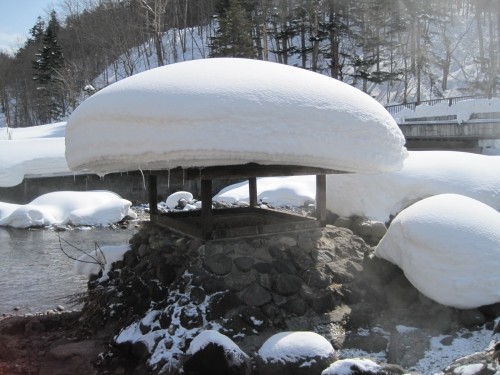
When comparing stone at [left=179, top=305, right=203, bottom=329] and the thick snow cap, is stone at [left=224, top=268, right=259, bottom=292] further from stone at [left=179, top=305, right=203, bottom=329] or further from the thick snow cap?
the thick snow cap

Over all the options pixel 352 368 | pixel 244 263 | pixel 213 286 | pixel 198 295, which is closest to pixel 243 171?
pixel 244 263

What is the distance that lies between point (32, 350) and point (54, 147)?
16255 millimetres

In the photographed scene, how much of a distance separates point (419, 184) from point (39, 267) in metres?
6.85

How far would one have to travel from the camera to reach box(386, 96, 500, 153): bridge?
17.2m

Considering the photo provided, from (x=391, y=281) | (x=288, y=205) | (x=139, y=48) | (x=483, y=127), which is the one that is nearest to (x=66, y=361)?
(x=391, y=281)

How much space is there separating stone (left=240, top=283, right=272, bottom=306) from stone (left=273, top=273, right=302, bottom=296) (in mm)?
102

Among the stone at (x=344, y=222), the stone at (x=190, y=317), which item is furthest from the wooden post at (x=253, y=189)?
the stone at (x=190, y=317)

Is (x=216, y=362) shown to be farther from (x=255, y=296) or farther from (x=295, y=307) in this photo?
(x=295, y=307)

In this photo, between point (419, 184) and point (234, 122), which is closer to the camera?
point (234, 122)

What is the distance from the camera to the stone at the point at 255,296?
4.45m

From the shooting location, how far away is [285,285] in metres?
4.56

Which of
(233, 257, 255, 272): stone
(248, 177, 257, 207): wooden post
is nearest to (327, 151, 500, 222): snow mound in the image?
A: (248, 177, 257, 207): wooden post

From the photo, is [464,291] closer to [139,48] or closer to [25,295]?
[25,295]

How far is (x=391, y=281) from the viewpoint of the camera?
4.89 m
